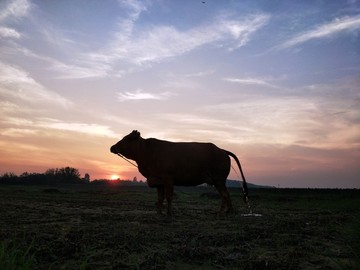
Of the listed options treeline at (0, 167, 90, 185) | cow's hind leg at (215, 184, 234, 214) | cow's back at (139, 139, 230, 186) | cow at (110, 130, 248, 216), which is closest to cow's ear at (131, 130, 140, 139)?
cow at (110, 130, 248, 216)

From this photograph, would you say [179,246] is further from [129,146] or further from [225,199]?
[129,146]

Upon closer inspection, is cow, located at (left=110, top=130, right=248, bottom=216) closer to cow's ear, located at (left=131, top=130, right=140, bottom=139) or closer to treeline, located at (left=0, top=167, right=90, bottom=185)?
cow's ear, located at (left=131, top=130, right=140, bottom=139)

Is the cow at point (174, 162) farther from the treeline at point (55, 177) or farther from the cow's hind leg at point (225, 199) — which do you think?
the treeline at point (55, 177)

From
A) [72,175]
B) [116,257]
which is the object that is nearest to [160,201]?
[116,257]

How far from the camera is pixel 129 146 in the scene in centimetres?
1263

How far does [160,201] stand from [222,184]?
2.19 m

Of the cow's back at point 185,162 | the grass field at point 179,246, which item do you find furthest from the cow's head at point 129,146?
the grass field at point 179,246

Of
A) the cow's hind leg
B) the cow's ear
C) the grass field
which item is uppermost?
the cow's ear

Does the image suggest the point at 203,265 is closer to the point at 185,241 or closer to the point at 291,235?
the point at 185,241

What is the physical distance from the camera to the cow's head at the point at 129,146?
12.6 m

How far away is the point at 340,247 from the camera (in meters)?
6.44

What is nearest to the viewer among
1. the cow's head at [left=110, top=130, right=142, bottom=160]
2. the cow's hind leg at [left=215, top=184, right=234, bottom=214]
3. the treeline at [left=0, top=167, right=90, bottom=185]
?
the cow's hind leg at [left=215, top=184, right=234, bottom=214]

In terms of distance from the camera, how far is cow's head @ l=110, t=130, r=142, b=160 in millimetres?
12602

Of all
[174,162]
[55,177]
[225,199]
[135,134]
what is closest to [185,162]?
[174,162]
